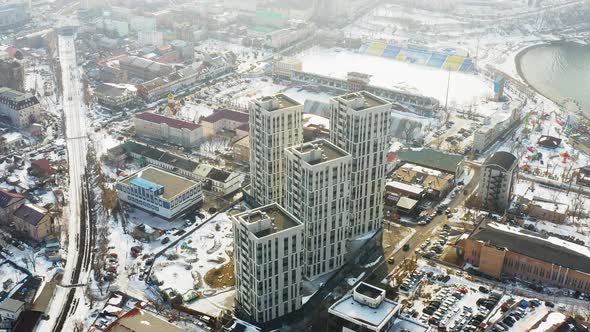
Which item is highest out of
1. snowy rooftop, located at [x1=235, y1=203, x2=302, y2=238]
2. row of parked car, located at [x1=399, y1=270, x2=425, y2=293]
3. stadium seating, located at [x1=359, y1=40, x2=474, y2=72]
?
stadium seating, located at [x1=359, y1=40, x2=474, y2=72]

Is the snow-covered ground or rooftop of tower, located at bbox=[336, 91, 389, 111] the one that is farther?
rooftop of tower, located at bbox=[336, 91, 389, 111]

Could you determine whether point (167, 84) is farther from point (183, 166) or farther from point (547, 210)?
point (547, 210)

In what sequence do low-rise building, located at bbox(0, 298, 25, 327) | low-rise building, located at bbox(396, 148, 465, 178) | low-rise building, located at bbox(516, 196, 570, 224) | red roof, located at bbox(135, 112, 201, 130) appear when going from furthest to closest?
red roof, located at bbox(135, 112, 201, 130) → low-rise building, located at bbox(396, 148, 465, 178) → low-rise building, located at bbox(516, 196, 570, 224) → low-rise building, located at bbox(0, 298, 25, 327)

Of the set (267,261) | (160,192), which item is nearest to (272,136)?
(160,192)

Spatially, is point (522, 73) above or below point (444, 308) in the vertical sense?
above

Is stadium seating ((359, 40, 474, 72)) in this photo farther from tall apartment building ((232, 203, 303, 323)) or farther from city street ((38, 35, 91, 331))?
tall apartment building ((232, 203, 303, 323))

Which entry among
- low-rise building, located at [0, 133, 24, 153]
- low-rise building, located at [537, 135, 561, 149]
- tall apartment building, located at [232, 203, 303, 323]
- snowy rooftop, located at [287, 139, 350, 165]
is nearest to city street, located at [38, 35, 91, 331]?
low-rise building, located at [0, 133, 24, 153]

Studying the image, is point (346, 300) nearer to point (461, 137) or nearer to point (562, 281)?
point (562, 281)
